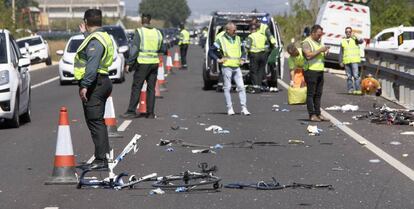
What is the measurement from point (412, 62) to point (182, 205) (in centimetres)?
1379

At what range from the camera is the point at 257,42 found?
84.3 feet

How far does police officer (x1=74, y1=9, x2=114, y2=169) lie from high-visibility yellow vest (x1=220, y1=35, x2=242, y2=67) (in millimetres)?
7899

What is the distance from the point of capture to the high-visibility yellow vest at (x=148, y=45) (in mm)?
18875

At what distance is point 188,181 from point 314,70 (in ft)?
27.2

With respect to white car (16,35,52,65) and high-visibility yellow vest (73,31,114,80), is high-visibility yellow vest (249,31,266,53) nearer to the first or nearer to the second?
high-visibility yellow vest (73,31,114,80)

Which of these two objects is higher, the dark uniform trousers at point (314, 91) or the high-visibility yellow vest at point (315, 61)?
the high-visibility yellow vest at point (315, 61)

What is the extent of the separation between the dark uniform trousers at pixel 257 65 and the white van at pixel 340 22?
48.1ft

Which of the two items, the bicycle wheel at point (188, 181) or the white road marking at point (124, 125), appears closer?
the bicycle wheel at point (188, 181)

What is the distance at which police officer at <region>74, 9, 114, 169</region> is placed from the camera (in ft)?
38.4

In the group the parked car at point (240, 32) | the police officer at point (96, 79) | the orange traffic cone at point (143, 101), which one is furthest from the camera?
the parked car at point (240, 32)

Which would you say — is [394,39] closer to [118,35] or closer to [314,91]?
[118,35]

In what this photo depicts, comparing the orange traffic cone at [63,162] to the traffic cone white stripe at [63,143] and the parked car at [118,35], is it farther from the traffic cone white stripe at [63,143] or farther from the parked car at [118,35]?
the parked car at [118,35]

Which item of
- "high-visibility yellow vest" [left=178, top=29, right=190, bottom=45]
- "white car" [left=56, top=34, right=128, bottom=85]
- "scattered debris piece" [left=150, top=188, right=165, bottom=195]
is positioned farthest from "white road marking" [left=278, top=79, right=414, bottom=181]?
"high-visibility yellow vest" [left=178, top=29, right=190, bottom=45]

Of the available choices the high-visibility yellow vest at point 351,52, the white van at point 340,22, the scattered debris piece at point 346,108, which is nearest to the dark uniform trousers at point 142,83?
the scattered debris piece at point 346,108
